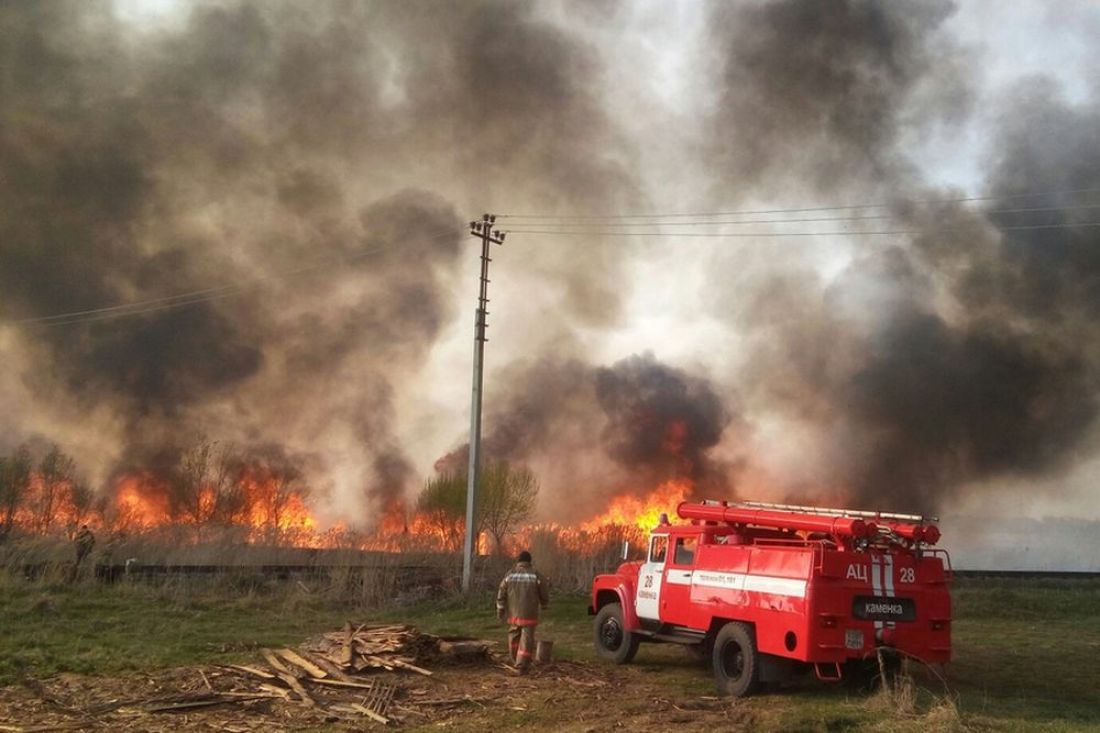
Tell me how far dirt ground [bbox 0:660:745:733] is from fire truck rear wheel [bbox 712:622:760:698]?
39cm

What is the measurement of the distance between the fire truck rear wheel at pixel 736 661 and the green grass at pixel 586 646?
0.34 m

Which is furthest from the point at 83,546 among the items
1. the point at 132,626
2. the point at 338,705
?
the point at 338,705

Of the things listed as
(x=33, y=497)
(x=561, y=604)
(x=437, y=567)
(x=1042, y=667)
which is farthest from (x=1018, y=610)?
(x=33, y=497)

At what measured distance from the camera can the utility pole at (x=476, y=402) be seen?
2444 cm

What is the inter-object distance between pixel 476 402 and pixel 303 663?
1389 centimetres

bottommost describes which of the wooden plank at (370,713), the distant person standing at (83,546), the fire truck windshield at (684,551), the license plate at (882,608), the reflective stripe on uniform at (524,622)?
the wooden plank at (370,713)

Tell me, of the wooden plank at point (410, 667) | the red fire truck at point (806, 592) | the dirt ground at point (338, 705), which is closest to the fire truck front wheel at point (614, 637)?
the red fire truck at point (806, 592)

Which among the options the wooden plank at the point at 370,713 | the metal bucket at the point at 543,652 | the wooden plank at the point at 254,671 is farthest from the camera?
the metal bucket at the point at 543,652

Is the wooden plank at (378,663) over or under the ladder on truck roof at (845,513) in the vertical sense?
under

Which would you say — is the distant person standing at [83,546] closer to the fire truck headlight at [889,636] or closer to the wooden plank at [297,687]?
the wooden plank at [297,687]

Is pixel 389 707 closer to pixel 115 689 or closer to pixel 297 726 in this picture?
pixel 297 726

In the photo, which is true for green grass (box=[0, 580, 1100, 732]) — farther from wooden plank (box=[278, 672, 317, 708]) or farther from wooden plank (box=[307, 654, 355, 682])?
wooden plank (box=[278, 672, 317, 708])

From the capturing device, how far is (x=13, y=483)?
3859 cm

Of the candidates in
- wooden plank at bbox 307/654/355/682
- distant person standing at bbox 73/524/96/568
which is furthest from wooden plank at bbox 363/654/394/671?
distant person standing at bbox 73/524/96/568
